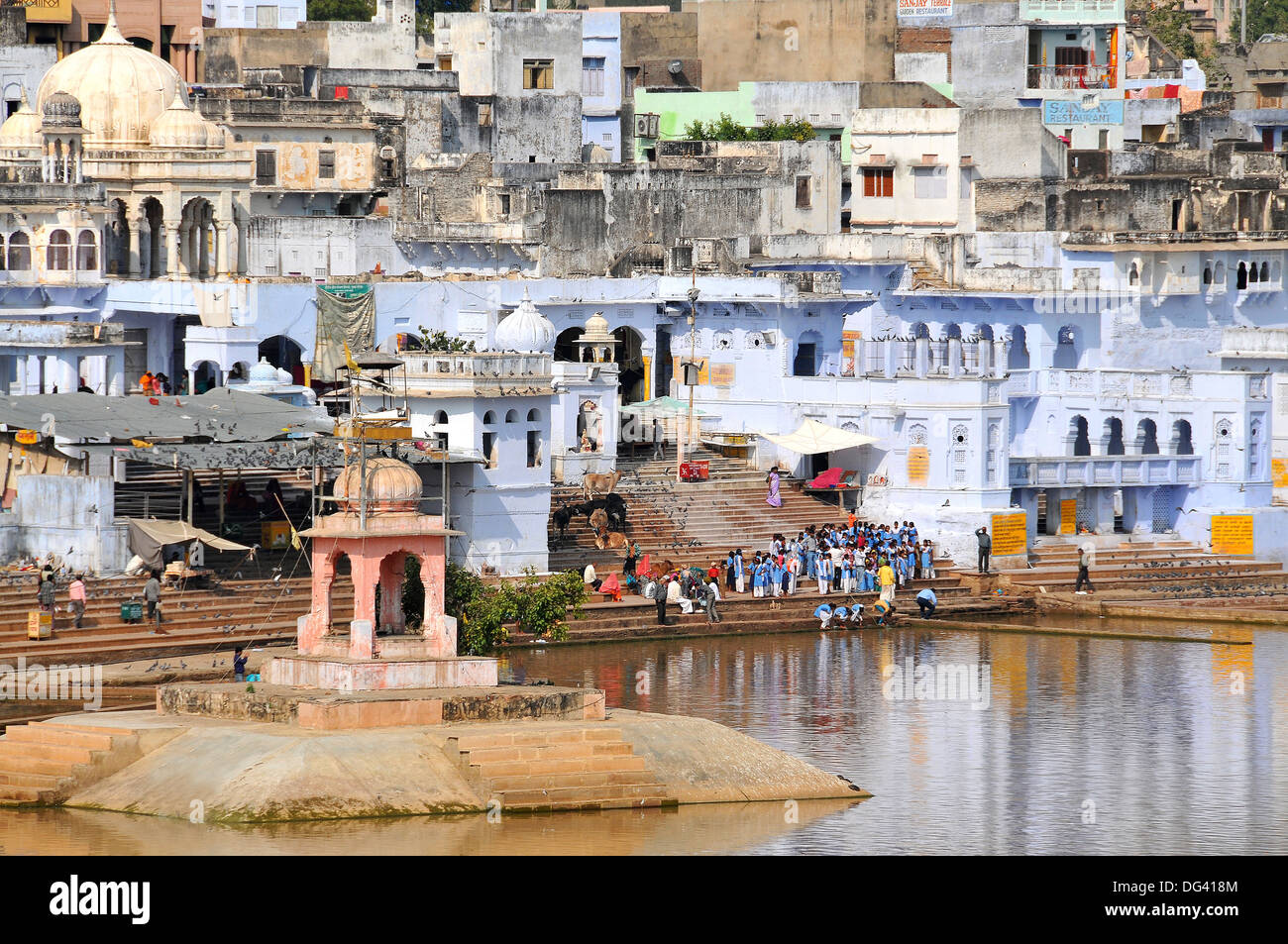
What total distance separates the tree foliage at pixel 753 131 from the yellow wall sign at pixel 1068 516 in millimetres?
17281

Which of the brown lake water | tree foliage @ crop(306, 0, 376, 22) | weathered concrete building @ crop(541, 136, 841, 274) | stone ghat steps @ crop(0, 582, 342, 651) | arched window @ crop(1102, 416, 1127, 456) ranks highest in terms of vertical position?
tree foliage @ crop(306, 0, 376, 22)

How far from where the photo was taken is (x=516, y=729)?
109 feet

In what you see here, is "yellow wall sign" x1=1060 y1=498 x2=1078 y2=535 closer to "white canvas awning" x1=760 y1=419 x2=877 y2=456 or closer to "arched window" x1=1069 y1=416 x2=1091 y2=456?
"arched window" x1=1069 y1=416 x2=1091 y2=456

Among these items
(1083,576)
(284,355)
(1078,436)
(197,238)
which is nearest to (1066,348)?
(1078,436)

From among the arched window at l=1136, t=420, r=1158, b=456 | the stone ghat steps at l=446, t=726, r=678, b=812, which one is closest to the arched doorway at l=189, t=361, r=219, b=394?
the arched window at l=1136, t=420, r=1158, b=456

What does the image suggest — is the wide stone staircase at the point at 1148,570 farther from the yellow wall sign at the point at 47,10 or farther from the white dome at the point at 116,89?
the yellow wall sign at the point at 47,10

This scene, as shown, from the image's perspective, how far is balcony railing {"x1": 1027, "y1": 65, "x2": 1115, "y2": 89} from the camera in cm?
7294

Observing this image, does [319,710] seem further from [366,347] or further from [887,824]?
[366,347]

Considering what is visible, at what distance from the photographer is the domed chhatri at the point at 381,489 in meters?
34.9

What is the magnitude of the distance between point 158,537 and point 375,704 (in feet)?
38.4

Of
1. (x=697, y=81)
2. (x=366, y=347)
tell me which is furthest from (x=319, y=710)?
(x=697, y=81)

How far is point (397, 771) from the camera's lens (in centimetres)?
3216

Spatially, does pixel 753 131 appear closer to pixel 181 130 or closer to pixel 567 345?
pixel 567 345

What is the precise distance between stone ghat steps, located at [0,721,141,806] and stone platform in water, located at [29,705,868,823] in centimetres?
3
